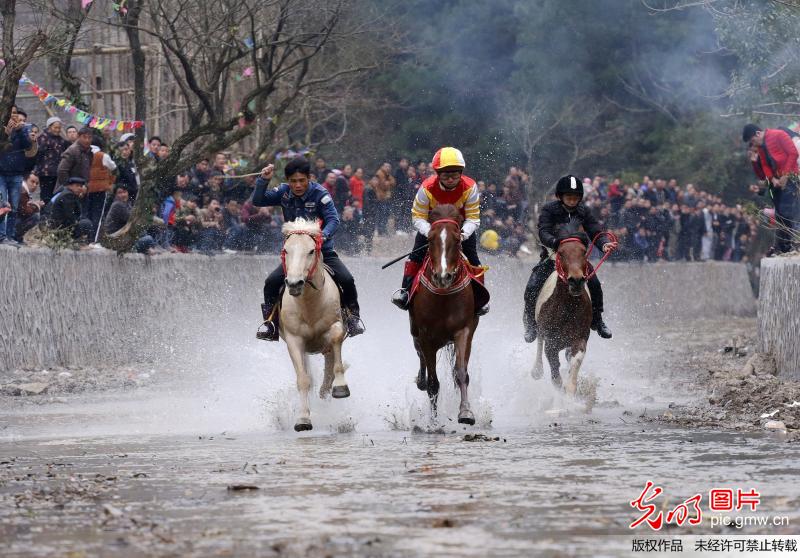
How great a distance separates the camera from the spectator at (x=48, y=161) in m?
20.1

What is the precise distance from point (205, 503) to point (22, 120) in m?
12.0

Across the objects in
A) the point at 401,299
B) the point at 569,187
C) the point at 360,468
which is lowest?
the point at 360,468

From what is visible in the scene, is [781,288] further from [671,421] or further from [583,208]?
[671,421]

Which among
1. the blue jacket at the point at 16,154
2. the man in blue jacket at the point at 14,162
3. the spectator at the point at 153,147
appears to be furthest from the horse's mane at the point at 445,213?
the spectator at the point at 153,147

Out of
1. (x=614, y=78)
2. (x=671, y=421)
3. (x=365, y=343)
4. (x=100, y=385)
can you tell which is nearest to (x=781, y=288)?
(x=671, y=421)

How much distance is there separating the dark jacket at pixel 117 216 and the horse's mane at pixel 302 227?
8522mm

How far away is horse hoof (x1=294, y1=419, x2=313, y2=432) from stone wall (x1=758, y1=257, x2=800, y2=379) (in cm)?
528

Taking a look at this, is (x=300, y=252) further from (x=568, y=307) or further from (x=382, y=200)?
(x=382, y=200)

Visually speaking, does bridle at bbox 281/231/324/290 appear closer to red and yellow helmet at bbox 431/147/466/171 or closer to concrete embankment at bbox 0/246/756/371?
red and yellow helmet at bbox 431/147/466/171

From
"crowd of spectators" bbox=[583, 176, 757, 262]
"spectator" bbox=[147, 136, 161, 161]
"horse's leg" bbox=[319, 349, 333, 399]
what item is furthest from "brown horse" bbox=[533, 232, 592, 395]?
"crowd of spectators" bbox=[583, 176, 757, 262]

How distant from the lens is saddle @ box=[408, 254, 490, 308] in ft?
42.6

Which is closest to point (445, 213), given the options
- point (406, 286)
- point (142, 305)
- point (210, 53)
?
point (406, 286)

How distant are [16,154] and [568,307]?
798cm

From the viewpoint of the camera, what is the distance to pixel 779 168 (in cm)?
2002
